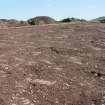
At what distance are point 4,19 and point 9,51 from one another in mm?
26707

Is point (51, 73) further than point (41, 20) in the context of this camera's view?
No

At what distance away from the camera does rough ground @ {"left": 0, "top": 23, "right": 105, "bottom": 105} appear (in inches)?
Answer: 325

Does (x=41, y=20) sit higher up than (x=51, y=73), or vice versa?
(x=41, y=20)

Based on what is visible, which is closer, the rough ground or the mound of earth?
the rough ground

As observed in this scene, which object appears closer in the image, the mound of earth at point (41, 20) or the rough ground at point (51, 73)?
the rough ground at point (51, 73)

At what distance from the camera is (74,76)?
10.2 meters

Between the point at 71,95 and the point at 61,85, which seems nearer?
the point at 71,95

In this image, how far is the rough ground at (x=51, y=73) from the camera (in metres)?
8.27

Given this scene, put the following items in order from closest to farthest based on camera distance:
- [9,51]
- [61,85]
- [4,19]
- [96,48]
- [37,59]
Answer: [61,85]
[37,59]
[9,51]
[96,48]
[4,19]

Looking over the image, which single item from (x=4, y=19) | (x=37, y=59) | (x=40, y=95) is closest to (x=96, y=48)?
(x=37, y=59)

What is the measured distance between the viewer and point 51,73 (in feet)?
33.7

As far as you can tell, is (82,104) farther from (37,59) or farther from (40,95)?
(37,59)

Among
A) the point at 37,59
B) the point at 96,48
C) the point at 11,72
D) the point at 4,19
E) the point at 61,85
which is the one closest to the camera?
the point at 61,85

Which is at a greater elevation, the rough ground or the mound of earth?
the mound of earth
